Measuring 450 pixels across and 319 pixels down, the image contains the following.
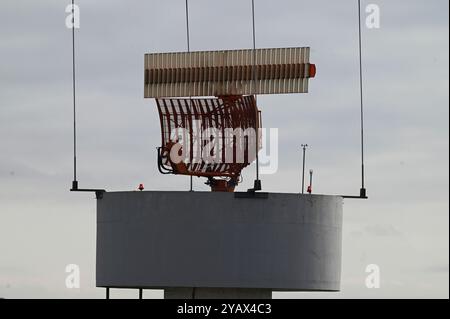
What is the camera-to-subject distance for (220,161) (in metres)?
98.9

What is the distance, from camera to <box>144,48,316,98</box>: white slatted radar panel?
98312mm

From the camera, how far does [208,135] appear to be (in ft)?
324

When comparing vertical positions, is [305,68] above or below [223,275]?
above

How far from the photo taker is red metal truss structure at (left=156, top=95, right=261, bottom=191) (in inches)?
3871

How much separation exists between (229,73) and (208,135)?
3.19 metres

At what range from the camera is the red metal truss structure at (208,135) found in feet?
323

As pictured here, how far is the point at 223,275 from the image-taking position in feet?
317

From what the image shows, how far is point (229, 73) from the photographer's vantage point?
324 feet

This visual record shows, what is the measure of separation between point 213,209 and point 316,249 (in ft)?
18.1

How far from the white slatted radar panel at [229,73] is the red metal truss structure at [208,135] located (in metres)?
0.73

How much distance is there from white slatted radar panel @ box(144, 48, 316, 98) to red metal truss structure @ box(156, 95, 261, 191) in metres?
0.73
